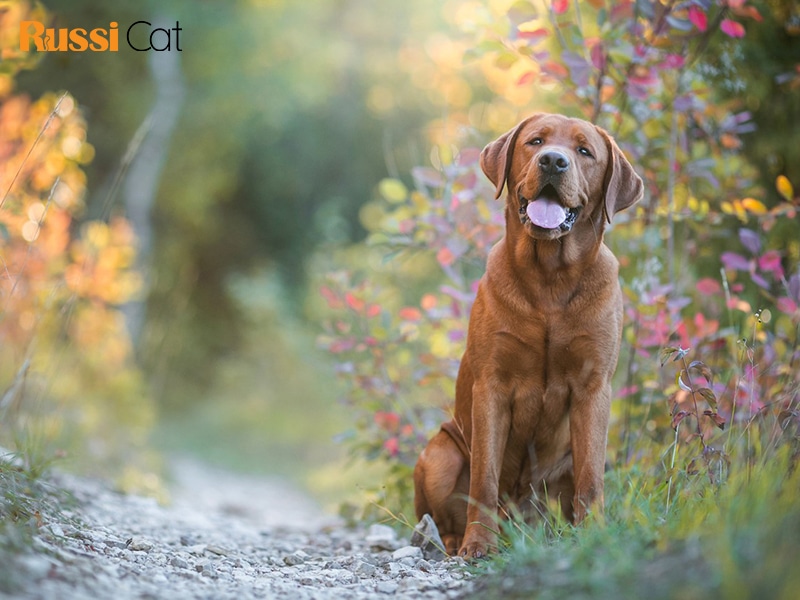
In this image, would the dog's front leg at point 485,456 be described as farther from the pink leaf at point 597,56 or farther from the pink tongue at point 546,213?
the pink leaf at point 597,56

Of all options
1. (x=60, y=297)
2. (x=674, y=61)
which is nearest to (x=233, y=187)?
(x=60, y=297)

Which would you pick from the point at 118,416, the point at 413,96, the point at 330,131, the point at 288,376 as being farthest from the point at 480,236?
the point at 330,131

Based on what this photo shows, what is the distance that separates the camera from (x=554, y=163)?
3283 millimetres

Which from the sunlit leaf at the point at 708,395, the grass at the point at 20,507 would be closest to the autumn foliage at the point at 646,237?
the sunlit leaf at the point at 708,395

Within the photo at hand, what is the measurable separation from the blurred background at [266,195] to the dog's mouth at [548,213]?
966mm

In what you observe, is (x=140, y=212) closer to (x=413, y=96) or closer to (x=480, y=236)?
(x=413, y=96)

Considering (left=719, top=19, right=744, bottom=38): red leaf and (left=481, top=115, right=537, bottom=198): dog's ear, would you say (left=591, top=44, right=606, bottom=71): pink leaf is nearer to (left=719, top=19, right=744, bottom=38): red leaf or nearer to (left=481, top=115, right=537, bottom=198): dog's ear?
(left=719, top=19, right=744, bottom=38): red leaf

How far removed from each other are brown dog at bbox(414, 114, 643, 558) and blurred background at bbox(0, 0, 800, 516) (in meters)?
0.80

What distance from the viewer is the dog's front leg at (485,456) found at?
341 cm

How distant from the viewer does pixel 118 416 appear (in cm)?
730

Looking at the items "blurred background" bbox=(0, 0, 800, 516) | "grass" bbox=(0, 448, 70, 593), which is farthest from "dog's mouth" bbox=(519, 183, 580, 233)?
"grass" bbox=(0, 448, 70, 593)

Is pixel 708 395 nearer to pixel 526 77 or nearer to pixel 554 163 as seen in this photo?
pixel 554 163

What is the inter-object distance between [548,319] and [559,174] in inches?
21.1

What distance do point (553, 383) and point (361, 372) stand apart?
186 centimetres
